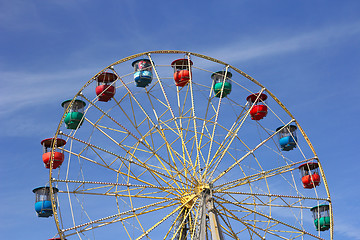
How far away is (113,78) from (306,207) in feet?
35.7

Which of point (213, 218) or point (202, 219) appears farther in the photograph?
point (213, 218)

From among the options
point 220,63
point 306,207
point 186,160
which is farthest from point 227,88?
point 306,207

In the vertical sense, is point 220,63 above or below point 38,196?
above

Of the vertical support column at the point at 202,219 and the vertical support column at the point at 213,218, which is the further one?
the vertical support column at the point at 213,218

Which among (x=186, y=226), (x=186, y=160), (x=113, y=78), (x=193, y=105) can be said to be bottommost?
(x=186, y=226)

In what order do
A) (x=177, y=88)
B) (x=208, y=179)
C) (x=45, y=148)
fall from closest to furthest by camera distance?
1. (x=208, y=179)
2. (x=45, y=148)
3. (x=177, y=88)

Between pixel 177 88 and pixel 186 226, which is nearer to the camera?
pixel 186 226

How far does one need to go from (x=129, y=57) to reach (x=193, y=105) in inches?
144

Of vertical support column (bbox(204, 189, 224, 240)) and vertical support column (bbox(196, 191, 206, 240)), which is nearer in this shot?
vertical support column (bbox(196, 191, 206, 240))

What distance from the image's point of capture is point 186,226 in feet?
95.0

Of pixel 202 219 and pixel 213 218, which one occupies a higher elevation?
pixel 213 218

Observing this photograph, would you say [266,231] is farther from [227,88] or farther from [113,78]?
[113,78]

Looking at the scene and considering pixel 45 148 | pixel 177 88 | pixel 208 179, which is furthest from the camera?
pixel 177 88

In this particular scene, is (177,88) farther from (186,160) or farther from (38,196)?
(38,196)
